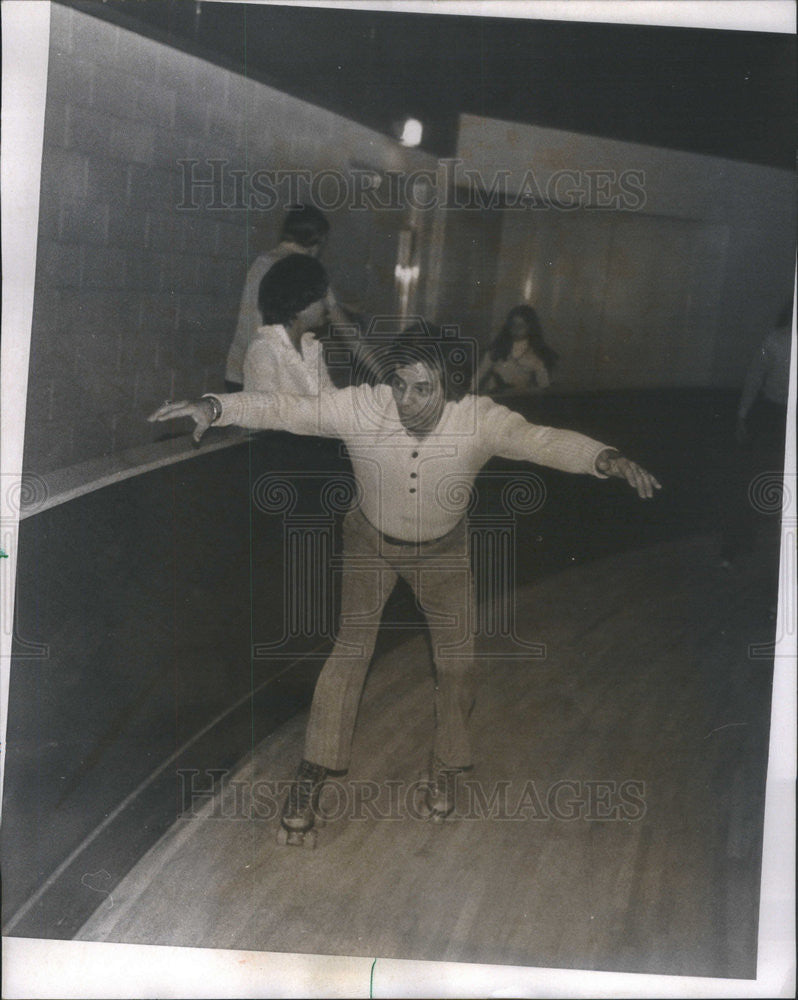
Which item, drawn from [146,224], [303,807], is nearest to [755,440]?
[303,807]

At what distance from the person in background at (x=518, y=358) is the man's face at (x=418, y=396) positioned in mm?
93

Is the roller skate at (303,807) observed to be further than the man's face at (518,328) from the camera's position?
Yes

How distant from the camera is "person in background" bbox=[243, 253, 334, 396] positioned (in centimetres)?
208

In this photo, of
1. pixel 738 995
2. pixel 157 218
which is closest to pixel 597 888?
pixel 738 995

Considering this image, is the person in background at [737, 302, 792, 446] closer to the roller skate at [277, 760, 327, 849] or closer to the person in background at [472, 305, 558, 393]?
the person in background at [472, 305, 558, 393]

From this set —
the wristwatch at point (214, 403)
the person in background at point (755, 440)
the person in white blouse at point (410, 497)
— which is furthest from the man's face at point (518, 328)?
the wristwatch at point (214, 403)

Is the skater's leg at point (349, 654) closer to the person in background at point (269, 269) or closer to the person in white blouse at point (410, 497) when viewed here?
the person in white blouse at point (410, 497)

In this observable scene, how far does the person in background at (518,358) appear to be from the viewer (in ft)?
6.75

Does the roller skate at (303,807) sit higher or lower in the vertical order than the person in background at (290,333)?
lower

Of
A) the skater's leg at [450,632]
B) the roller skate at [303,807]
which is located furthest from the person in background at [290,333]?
the roller skate at [303,807]

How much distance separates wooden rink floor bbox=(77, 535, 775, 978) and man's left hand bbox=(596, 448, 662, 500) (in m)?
0.18

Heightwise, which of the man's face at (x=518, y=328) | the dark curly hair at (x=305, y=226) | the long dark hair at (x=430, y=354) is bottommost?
the long dark hair at (x=430, y=354)

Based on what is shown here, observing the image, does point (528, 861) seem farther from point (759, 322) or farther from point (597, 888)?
point (759, 322)

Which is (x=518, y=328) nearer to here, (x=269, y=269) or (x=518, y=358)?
(x=518, y=358)
